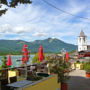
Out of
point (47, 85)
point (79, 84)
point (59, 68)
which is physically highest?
point (59, 68)

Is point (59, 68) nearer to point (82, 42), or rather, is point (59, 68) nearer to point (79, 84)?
point (79, 84)

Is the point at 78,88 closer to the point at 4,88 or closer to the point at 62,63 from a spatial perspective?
the point at 62,63

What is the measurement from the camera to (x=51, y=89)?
5.88 m

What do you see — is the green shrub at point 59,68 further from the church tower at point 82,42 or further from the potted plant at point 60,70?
the church tower at point 82,42

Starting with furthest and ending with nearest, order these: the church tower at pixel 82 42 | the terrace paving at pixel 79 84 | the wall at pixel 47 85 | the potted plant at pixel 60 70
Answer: the church tower at pixel 82 42 → the terrace paving at pixel 79 84 → the potted plant at pixel 60 70 → the wall at pixel 47 85

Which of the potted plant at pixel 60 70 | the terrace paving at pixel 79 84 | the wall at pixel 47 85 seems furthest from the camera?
the terrace paving at pixel 79 84

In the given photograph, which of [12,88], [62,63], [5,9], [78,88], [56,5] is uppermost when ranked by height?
[56,5]

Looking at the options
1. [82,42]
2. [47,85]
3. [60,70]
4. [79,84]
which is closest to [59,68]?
[60,70]

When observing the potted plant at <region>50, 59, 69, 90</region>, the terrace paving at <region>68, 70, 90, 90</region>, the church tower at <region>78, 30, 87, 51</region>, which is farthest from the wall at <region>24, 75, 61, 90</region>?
the church tower at <region>78, 30, 87, 51</region>

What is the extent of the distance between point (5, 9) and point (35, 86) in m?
2.65

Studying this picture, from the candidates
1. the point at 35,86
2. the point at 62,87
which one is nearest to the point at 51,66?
the point at 62,87

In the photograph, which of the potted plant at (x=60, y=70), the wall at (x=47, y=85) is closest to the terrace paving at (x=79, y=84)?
the potted plant at (x=60, y=70)

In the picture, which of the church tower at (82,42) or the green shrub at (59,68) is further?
the church tower at (82,42)

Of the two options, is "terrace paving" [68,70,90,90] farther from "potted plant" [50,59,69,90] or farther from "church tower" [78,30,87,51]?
"church tower" [78,30,87,51]
